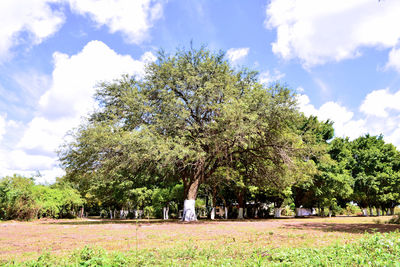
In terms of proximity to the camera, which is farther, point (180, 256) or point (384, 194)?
point (384, 194)

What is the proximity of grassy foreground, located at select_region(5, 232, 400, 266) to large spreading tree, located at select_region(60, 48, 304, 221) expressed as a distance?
11.2 meters

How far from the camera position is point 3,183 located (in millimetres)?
27656

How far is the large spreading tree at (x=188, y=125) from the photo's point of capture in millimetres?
18750

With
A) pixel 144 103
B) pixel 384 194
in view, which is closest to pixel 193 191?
pixel 144 103

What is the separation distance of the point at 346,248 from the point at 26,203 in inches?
1247

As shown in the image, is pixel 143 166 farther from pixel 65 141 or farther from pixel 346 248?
pixel 346 248

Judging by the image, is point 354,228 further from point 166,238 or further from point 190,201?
point 190,201

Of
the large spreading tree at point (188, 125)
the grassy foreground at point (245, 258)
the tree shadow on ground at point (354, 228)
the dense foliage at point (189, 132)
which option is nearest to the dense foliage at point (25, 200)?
the dense foliage at point (189, 132)

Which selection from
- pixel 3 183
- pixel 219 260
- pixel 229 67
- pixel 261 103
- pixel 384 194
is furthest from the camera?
pixel 384 194

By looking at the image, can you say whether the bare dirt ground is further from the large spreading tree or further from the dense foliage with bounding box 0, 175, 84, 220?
the dense foliage with bounding box 0, 175, 84, 220

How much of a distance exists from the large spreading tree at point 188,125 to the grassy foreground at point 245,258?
11.2 meters

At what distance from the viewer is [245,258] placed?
20.8 ft

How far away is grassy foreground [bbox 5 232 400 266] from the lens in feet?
18.2

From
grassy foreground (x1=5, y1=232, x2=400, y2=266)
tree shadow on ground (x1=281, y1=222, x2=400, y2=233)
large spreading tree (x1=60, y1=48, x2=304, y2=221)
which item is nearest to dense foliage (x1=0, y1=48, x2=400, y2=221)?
large spreading tree (x1=60, y1=48, x2=304, y2=221)
